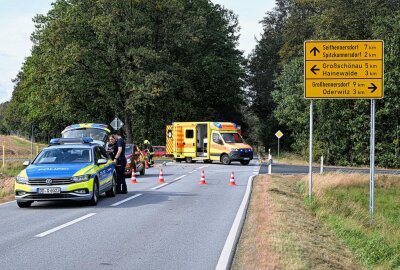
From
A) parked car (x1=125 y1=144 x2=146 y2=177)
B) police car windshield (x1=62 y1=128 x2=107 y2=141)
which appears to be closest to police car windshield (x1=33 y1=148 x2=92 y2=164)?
police car windshield (x1=62 y1=128 x2=107 y2=141)

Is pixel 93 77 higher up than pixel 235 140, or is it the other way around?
pixel 93 77

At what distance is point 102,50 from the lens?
160ft

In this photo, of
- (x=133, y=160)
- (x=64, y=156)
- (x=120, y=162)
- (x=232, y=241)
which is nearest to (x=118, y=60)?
(x=133, y=160)

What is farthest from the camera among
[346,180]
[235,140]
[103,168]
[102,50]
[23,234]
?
[102,50]

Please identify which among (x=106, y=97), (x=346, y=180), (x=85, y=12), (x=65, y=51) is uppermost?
(x=85, y=12)

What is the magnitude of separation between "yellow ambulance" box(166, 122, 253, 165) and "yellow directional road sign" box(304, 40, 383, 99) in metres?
23.1

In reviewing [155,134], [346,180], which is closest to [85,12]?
[155,134]

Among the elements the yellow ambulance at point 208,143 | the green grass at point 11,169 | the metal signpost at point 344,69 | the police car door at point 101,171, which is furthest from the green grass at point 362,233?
the yellow ambulance at point 208,143

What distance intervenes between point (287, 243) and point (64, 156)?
8.03 metres

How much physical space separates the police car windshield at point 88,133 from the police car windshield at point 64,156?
8664 mm

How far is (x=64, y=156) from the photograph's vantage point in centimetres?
1469

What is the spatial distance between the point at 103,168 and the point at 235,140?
24.5 metres

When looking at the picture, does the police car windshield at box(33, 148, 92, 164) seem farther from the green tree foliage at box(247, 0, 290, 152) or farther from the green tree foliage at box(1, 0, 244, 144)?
the green tree foliage at box(247, 0, 290, 152)

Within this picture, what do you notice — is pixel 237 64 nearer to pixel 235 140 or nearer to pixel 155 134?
pixel 155 134
